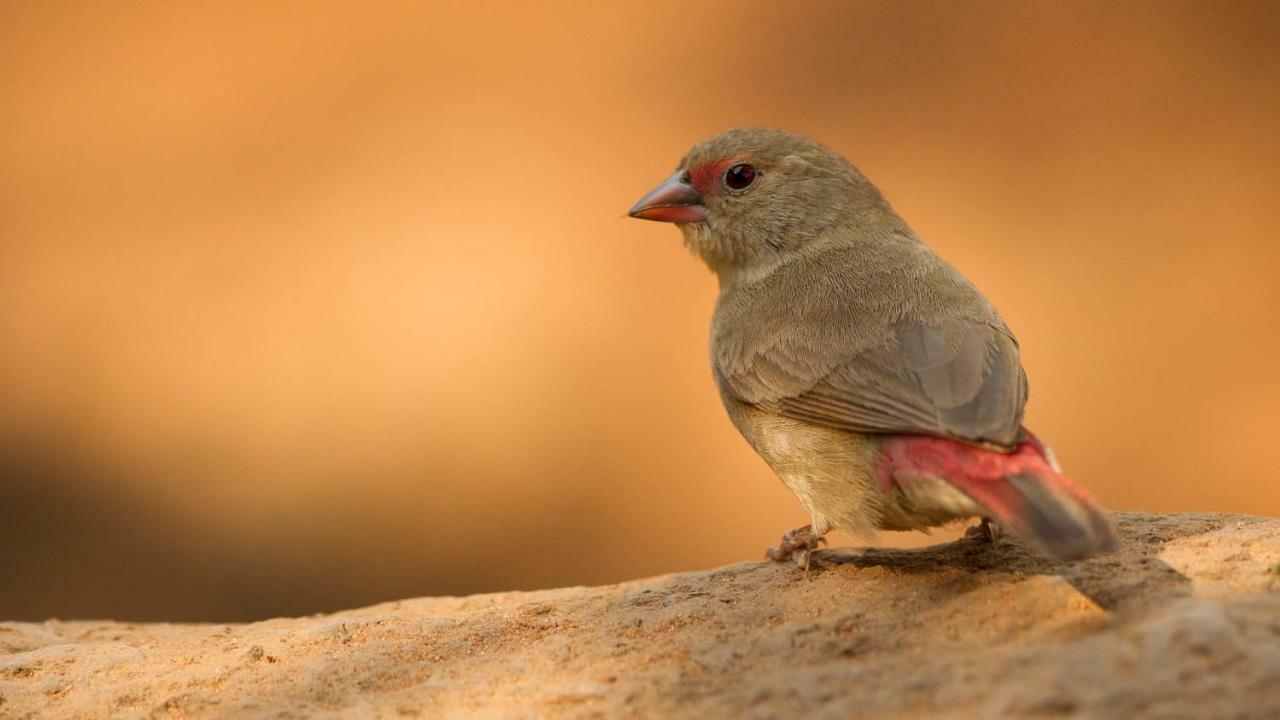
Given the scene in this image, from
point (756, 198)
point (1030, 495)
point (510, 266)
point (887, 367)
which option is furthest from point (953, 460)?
point (510, 266)

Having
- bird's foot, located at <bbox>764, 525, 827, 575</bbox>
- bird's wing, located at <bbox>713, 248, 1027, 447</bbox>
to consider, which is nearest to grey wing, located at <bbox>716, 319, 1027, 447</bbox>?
bird's wing, located at <bbox>713, 248, 1027, 447</bbox>

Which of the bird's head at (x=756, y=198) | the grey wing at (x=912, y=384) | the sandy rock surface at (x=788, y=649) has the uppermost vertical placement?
the bird's head at (x=756, y=198)

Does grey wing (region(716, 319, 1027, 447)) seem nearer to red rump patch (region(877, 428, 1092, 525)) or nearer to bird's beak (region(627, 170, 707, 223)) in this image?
red rump patch (region(877, 428, 1092, 525))

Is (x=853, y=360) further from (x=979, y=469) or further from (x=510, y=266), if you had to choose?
(x=510, y=266)

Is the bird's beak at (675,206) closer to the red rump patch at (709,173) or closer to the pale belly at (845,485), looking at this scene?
the red rump patch at (709,173)

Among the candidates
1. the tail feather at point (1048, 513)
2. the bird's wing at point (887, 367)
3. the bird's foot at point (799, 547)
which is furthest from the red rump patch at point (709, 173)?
the tail feather at point (1048, 513)

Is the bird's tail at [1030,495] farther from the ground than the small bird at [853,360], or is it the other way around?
the small bird at [853,360]
